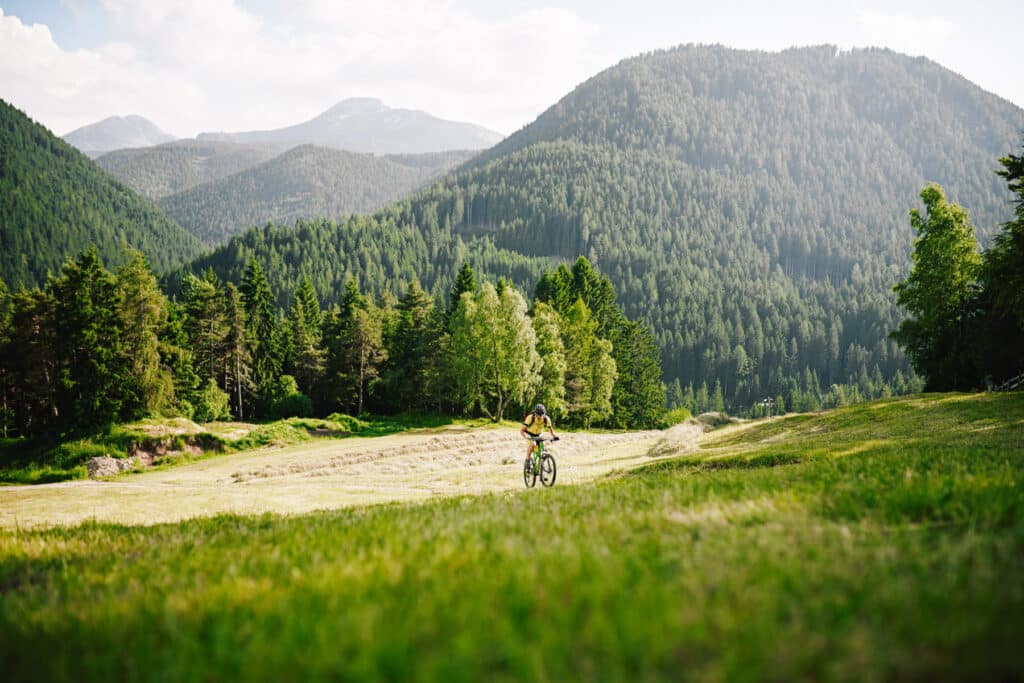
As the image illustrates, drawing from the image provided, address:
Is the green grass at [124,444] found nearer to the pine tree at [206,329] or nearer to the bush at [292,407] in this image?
the bush at [292,407]

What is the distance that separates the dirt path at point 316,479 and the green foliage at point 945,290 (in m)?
21.3

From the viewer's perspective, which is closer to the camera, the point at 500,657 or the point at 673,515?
the point at 500,657

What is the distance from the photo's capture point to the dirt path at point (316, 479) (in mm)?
17438

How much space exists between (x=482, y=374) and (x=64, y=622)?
53015 mm

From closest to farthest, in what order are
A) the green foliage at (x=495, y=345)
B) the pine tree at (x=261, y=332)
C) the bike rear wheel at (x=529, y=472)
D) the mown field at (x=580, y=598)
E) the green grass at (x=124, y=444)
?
the mown field at (x=580, y=598) → the bike rear wheel at (x=529, y=472) → the green grass at (x=124, y=444) → the green foliage at (x=495, y=345) → the pine tree at (x=261, y=332)

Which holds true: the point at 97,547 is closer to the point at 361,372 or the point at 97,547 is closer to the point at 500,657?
the point at 500,657

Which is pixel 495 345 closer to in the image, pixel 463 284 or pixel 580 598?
pixel 463 284

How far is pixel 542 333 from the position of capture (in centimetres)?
5953

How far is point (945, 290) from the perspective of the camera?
4131 centimetres

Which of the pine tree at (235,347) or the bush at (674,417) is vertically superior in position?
the pine tree at (235,347)

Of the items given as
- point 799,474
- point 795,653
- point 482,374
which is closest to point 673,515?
point 795,653

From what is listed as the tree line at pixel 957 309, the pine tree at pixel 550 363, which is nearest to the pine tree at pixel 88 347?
the pine tree at pixel 550 363

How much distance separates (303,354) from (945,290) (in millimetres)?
74973

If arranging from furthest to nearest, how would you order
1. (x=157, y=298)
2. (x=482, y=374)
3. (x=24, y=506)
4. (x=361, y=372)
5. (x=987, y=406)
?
(x=361, y=372) < (x=482, y=374) < (x=157, y=298) < (x=987, y=406) < (x=24, y=506)
